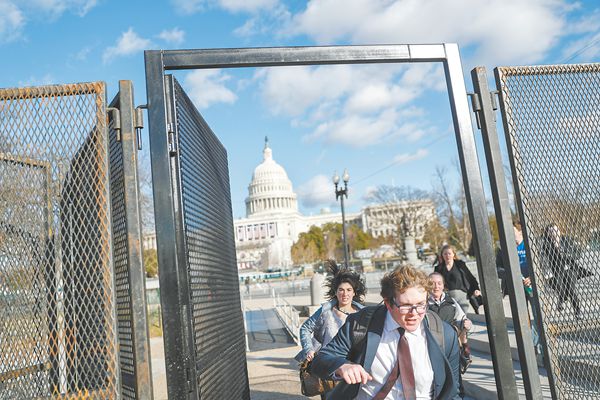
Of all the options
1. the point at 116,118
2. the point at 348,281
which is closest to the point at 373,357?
the point at 116,118

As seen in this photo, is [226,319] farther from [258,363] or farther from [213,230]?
[258,363]

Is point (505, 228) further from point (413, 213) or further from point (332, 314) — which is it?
point (413, 213)

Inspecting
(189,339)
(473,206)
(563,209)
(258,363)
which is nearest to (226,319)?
(189,339)

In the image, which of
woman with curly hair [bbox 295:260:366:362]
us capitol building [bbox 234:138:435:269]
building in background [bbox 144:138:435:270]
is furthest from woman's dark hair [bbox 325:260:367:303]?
us capitol building [bbox 234:138:435:269]

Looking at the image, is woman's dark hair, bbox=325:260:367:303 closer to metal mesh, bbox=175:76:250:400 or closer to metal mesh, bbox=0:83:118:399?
metal mesh, bbox=175:76:250:400

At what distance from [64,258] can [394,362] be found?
6.10ft

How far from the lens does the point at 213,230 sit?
4.16m

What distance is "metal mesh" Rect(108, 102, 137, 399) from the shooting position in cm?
296

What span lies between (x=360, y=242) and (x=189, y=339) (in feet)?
295

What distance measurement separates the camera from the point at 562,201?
124 inches

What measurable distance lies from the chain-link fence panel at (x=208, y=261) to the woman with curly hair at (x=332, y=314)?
2.09ft

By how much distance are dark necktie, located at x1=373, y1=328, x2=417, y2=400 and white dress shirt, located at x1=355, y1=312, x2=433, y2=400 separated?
0.06 feet

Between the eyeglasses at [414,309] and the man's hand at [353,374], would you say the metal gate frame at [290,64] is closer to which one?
the eyeglasses at [414,309]

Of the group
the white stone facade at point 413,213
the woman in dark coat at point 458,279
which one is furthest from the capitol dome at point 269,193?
the woman in dark coat at point 458,279
